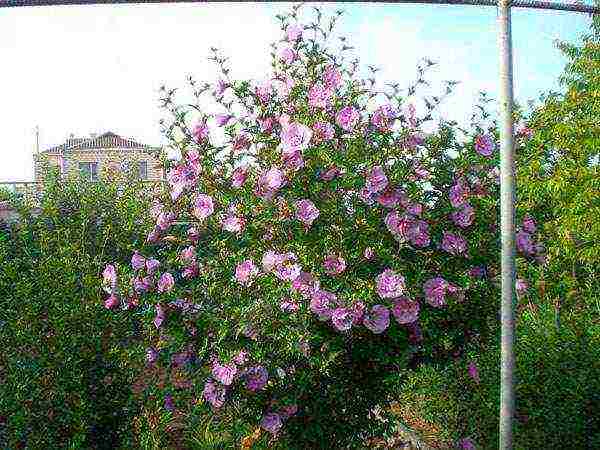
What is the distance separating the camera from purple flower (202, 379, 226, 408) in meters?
2.91

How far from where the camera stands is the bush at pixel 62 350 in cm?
346

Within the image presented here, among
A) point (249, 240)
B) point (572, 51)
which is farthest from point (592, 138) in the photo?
point (249, 240)

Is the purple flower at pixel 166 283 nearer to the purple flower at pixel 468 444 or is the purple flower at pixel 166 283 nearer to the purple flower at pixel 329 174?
the purple flower at pixel 329 174

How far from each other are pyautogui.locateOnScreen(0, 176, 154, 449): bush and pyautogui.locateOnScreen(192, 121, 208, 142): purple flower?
610mm

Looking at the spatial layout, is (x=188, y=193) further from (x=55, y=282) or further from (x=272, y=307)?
(x=55, y=282)

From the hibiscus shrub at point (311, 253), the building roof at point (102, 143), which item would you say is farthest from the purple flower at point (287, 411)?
the building roof at point (102, 143)

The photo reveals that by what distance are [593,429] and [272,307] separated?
1892 mm

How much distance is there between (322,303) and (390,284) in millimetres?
252

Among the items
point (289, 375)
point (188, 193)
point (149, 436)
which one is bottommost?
point (149, 436)

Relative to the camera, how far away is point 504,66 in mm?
2289

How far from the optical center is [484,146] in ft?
9.89

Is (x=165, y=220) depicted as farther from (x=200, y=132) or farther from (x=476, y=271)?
(x=476, y=271)

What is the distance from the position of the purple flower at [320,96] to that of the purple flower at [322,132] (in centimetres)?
9

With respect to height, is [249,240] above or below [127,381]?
above
